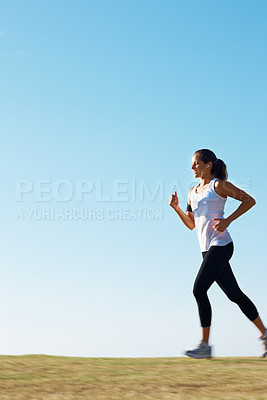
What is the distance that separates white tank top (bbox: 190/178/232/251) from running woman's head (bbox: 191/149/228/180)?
14 centimetres

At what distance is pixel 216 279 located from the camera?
7.27 m

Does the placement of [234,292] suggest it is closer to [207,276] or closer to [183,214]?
[207,276]

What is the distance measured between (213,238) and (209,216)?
281 millimetres

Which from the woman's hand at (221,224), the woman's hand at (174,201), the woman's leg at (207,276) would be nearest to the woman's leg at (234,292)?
the woman's leg at (207,276)

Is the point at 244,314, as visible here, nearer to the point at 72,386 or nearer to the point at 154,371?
the point at 154,371

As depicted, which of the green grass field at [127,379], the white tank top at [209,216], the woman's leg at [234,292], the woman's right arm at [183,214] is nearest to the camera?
the green grass field at [127,379]

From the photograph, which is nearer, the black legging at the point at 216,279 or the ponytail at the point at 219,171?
the black legging at the point at 216,279

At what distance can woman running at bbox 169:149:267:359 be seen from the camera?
23.2 ft

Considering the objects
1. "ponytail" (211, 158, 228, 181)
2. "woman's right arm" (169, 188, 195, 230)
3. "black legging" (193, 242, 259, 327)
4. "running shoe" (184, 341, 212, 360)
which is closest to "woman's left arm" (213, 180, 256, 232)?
"ponytail" (211, 158, 228, 181)

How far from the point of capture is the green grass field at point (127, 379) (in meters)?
4.80

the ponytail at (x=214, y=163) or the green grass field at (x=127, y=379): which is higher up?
the ponytail at (x=214, y=163)

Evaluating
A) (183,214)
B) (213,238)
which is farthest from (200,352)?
(183,214)

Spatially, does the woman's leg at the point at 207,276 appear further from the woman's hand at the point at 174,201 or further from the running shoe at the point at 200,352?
the woman's hand at the point at 174,201

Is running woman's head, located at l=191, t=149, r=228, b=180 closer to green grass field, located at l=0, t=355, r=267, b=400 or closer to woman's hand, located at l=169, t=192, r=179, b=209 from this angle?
woman's hand, located at l=169, t=192, r=179, b=209
